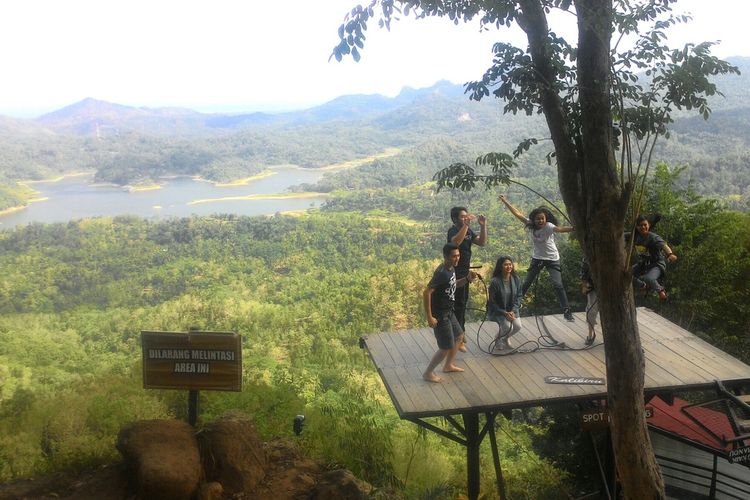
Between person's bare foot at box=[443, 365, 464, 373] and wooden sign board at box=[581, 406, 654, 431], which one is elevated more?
person's bare foot at box=[443, 365, 464, 373]

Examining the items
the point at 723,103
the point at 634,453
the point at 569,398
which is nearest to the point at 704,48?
the point at 634,453

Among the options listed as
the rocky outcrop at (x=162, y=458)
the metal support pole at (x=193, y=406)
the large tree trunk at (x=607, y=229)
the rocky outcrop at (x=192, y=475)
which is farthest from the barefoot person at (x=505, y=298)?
the rocky outcrop at (x=162, y=458)

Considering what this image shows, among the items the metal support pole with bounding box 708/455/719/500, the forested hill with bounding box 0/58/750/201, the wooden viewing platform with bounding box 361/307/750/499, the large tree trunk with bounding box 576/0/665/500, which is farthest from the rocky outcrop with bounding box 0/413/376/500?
the forested hill with bounding box 0/58/750/201

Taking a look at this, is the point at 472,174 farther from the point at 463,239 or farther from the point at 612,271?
the point at 463,239

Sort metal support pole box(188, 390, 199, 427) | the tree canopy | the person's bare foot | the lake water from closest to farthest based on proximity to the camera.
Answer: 1. the tree canopy
2. metal support pole box(188, 390, 199, 427)
3. the person's bare foot
4. the lake water

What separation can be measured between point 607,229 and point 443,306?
1.87m

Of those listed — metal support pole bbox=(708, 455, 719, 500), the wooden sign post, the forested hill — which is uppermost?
the forested hill

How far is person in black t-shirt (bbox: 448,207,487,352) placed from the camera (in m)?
5.73

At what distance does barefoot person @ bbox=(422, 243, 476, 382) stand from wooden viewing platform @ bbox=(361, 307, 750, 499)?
0.94 ft

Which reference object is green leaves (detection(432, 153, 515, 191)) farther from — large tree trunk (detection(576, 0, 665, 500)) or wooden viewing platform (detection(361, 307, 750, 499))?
wooden viewing platform (detection(361, 307, 750, 499))

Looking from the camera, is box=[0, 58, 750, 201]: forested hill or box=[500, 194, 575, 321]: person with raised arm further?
box=[0, 58, 750, 201]: forested hill

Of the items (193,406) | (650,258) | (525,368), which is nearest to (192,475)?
(193,406)

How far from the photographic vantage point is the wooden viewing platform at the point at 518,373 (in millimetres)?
5012

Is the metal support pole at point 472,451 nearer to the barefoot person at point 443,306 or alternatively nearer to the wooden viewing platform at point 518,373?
the wooden viewing platform at point 518,373
